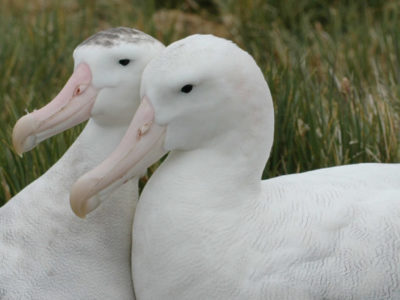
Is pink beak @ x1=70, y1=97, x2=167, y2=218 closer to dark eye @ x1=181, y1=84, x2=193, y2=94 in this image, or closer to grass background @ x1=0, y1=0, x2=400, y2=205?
dark eye @ x1=181, y1=84, x2=193, y2=94

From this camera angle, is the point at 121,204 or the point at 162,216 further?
the point at 121,204

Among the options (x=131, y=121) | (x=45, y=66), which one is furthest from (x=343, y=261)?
(x=45, y=66)

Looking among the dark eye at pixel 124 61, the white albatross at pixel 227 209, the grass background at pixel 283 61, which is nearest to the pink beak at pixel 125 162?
the white albatross at pixel 227 209

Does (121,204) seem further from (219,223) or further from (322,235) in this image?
(322,235)

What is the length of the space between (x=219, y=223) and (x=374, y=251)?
38 cm

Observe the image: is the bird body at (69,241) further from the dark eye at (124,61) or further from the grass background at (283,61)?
the grass background at (283,61)

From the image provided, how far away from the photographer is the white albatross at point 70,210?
215cm

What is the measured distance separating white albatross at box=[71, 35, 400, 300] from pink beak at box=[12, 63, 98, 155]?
17 centimetres

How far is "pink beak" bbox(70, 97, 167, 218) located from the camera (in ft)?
6.50

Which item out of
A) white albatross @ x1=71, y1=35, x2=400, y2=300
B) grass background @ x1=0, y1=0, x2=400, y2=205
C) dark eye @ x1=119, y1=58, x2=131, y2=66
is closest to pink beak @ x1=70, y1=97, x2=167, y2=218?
white albatross @ x1=71, y1=35, x2=400, y2=300

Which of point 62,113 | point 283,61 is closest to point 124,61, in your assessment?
point 62,113

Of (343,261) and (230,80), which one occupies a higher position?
(230,80)

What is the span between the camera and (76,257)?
226 cm

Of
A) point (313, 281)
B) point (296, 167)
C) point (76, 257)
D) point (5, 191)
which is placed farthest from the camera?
point (296, 167)
